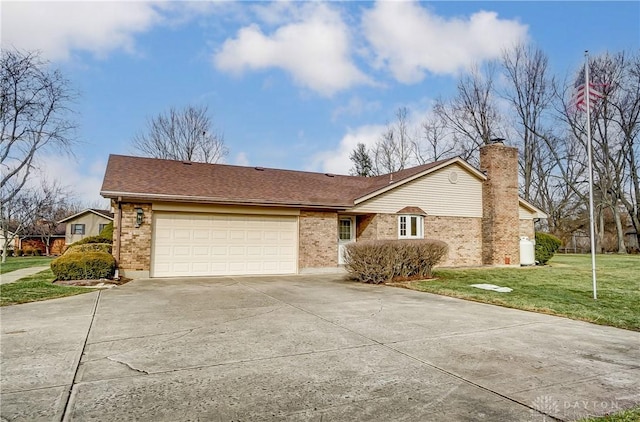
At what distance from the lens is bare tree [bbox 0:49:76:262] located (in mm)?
21734

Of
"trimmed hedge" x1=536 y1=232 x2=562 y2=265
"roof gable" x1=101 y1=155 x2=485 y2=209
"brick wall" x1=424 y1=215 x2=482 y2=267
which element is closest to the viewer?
"roof gable" x1=101 y1=155 x2=485 y2=209

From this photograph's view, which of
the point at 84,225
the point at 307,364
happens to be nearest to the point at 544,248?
the point at 307,364

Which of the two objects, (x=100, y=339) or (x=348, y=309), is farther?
(x=348, y=309)

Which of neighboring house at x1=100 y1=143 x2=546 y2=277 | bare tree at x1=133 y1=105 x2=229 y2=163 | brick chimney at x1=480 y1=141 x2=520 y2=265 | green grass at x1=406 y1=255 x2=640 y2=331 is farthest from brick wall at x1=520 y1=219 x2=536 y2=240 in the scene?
bare tree at x1=133 y1=105 x2=229 y2=163

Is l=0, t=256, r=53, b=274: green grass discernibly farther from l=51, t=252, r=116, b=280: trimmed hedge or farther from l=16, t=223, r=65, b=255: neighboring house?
l=16, t=223, r=65, b=255: neighboring house

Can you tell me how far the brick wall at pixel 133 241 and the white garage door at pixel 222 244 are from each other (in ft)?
0.90

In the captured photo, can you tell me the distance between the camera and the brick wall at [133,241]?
41.4ft

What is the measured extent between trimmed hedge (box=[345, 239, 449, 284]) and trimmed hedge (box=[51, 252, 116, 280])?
7516 millimetres

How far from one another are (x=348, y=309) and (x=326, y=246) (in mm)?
7880

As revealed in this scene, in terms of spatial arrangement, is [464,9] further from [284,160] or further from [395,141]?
[395,141]

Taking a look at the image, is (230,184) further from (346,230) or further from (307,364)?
(307,364)

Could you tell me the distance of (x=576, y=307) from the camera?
7.95 metres

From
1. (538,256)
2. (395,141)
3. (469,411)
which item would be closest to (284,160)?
(395,141)

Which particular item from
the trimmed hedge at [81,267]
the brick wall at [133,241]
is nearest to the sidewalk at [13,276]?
the trimmed hedge at [81,267]
